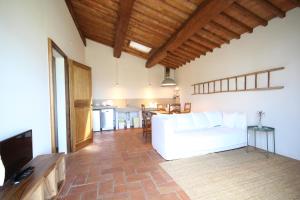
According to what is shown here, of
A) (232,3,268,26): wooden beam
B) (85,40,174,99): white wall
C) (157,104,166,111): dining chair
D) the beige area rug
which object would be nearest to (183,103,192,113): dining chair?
(157,104,166,111): dining chair

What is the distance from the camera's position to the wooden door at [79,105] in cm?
372

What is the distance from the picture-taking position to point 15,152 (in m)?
1.49

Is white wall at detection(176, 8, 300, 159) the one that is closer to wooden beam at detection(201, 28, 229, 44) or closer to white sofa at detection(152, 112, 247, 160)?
wooden beam at detection(201, 28, 229, 44)

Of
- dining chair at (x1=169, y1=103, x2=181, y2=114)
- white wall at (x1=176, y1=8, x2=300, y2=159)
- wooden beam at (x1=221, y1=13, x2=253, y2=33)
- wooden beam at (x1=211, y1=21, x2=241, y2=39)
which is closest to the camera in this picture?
white wall at (x1=176, y1=8, x2=300, y2=159)

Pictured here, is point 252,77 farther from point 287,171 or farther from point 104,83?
point 104,83

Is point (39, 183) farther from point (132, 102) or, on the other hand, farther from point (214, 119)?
point (132, 102)

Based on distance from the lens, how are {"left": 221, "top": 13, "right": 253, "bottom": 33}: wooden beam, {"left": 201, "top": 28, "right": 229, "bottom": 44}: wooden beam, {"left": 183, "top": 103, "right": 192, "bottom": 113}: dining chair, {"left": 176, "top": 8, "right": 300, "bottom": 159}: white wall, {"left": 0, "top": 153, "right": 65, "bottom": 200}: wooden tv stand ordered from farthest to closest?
{"left": 183, "top": 103, "right": 192, "bottom": 113}: dining chair < {"left": 201, "top": 28, "right": 229, "bottom": 44}: wooden beam < {"left": 221, "top": 13, "right": 253, "bottom": 33}: wooden beam < {"left": 176, "top": 8, "right": 300, "bottom": 159}: white wall < {"left": 0, "top": 153, "right": 65, "bottom": 200}: wooden tv stand

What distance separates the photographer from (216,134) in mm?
3408

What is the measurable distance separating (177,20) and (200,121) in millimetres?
2497

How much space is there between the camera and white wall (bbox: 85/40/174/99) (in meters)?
6.59

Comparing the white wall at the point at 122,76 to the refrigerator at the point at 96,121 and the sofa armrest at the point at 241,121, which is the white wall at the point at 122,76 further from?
the sofa armrest at the point at 241,121

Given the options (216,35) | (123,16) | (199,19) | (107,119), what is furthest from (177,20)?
(107,119)

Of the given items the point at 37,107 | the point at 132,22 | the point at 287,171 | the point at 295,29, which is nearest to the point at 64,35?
the point at 132,22

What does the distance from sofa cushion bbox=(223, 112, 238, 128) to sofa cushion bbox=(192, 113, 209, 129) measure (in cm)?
48
